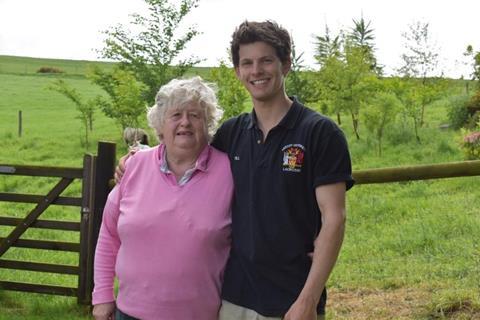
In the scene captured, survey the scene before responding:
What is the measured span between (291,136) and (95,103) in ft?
69.9

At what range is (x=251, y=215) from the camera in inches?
105

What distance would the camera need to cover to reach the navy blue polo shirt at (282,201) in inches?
101

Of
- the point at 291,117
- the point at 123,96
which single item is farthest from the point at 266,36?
the point at 123,96

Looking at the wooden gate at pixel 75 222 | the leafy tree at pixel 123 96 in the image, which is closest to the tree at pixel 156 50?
the leafy tree at pixel 123 96

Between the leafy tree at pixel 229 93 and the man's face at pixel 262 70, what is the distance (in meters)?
16.9

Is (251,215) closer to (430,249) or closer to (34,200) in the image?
(34,200)

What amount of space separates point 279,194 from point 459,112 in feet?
63.0

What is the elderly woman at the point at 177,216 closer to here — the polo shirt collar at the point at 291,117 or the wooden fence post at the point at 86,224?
the polo shirt collar at the point at 291,117

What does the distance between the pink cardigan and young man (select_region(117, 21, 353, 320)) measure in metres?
0.09

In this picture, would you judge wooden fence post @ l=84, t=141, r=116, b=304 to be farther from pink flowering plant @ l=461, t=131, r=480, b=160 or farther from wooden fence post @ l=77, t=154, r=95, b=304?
pink flowering plant @ l=461, t=131, r=480, b=160

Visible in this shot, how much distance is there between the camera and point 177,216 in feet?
9.24

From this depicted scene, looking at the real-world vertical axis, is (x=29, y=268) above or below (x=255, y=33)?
below

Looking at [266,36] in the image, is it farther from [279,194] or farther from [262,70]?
[279,194]

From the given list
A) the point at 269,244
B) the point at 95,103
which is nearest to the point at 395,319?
the point at 269,244
